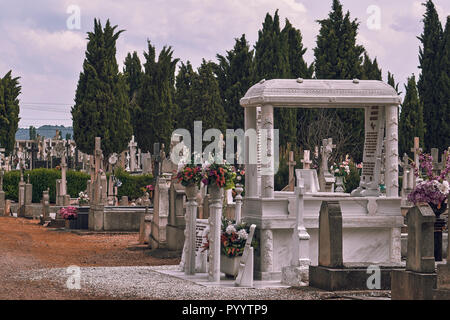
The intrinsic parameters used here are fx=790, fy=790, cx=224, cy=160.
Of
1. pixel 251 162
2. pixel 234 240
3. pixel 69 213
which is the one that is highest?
pixel 251 162

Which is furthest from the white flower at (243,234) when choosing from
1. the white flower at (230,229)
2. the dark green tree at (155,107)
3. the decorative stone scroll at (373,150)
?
the dark green tree at (155,107)

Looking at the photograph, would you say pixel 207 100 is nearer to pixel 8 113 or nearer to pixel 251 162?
pixel 8 113

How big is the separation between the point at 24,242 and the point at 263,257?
959 centimetres

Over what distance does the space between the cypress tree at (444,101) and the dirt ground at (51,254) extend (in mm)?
24540

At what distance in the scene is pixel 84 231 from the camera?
82.9 ft

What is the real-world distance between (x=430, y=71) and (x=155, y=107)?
649 inches

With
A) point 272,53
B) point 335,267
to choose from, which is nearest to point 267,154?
point 335,267

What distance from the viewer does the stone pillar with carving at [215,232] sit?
531 inches

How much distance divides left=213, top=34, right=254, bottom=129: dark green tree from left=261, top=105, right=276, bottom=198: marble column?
31.0 metres

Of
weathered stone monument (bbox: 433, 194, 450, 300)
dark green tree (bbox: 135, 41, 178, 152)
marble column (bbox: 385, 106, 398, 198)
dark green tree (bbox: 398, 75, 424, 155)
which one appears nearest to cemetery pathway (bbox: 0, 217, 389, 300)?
weathered stone monument (bbox: 433, 194, 450, 300)

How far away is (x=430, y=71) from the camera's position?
45094 mm

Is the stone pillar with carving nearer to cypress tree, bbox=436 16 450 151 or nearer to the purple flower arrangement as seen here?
the purple flower arrangement
